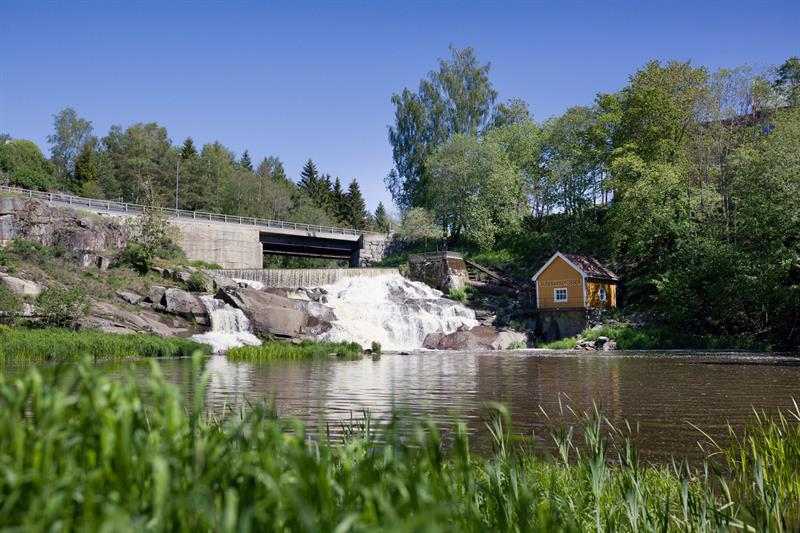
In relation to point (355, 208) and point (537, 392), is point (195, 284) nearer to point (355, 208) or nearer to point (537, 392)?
point (537, 392)

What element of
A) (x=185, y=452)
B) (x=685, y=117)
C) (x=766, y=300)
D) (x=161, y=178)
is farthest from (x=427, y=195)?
(x=185, y=452)

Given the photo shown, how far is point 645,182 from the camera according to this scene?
40.6 metres

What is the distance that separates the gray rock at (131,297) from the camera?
34875 millimetres

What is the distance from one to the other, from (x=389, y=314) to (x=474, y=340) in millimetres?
5537

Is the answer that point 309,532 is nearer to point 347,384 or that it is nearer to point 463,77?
point 347,384

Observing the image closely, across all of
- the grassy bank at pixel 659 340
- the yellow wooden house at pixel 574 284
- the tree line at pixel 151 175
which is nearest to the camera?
the grassy bank at pixel 659 340

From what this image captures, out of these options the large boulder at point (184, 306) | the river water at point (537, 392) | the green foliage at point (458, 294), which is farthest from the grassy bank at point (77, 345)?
the green foliage at point (458, 294)

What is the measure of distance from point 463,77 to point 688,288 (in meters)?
34.0

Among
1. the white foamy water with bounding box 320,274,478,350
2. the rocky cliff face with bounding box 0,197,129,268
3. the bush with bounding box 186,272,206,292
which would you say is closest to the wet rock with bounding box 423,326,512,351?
the white foamy water with bounding box 320,274,478,350

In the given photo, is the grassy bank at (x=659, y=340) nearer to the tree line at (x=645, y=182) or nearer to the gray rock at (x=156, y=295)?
the tree line at (x=645, y=182)

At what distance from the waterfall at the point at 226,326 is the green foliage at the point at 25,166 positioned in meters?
39.4

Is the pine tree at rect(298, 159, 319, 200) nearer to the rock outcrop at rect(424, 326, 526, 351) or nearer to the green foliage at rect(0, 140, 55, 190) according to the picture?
the green foliage at rect(0, 140, 55, 190)

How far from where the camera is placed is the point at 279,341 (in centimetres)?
3359

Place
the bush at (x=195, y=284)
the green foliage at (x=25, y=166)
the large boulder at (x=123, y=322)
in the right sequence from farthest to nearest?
the green foliage at (x=25, y=166)
the bush at (x=195, y=284)
the large boulder at (x=123, y=322)
